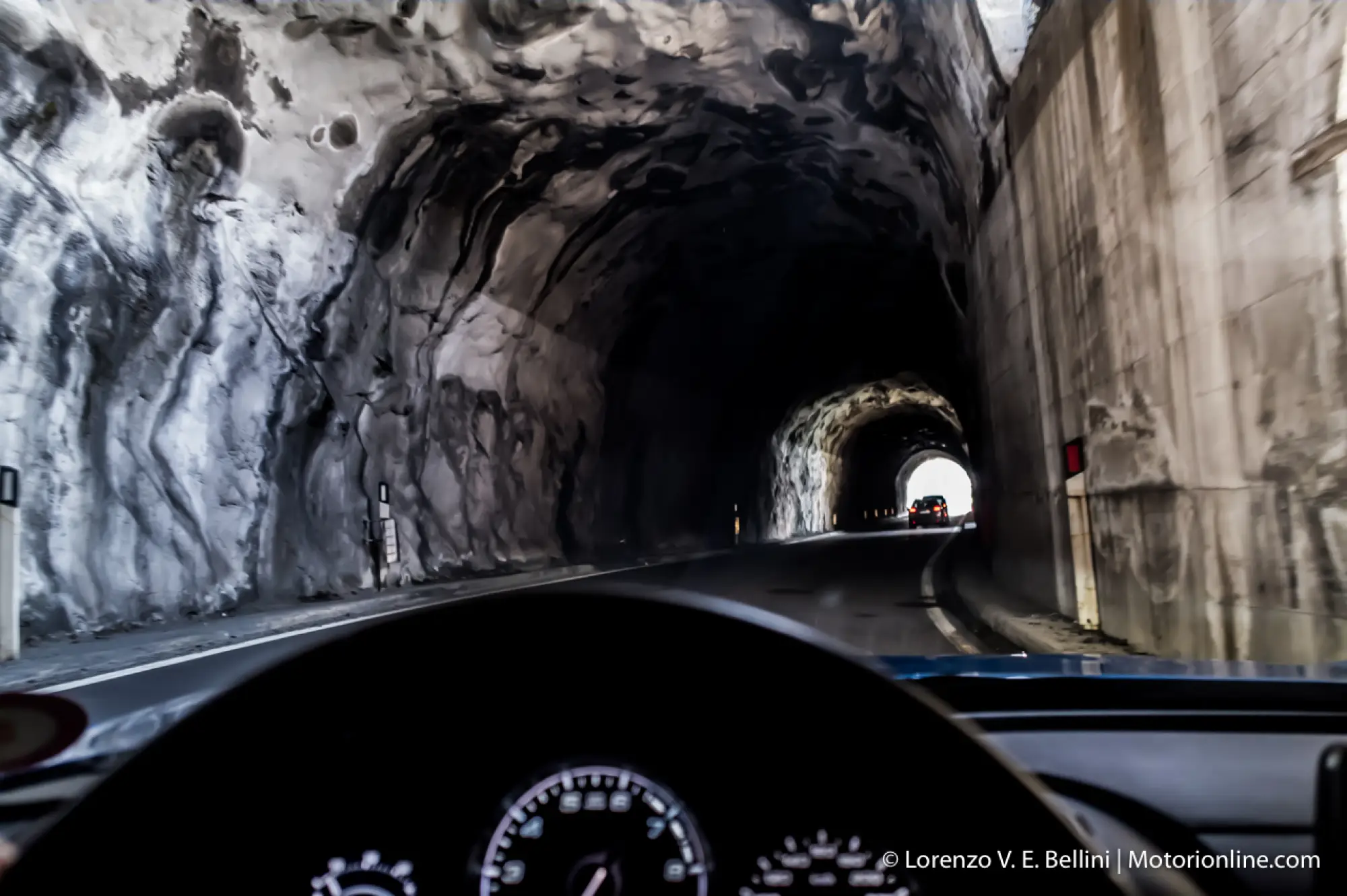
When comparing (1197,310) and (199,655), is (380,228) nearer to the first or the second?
(199,655)

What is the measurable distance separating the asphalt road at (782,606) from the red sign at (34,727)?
313 millimetres

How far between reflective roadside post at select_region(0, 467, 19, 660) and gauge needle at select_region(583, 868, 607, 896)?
353 inches

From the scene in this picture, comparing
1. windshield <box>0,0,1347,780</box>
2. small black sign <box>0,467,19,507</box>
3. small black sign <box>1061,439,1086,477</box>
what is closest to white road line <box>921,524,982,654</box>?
windshield <box>0,0,1347,780</box>

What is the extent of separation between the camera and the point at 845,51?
498 inches

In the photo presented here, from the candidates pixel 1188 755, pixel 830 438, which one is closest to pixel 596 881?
pixel 1188 755

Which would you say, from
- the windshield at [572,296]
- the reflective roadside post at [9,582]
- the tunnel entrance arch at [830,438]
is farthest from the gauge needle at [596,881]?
the tunnel entrance arch at [830,438]

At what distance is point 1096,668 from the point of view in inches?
125

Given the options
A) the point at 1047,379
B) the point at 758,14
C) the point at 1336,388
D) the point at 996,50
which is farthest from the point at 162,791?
the point at 758,14

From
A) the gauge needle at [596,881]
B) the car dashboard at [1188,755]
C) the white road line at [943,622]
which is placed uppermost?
the gauge needle at [596,881]

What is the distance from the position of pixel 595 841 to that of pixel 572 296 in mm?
17704

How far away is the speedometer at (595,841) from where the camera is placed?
157 cm

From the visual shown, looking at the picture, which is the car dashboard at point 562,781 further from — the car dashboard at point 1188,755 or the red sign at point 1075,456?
the red sign at point 1075,456

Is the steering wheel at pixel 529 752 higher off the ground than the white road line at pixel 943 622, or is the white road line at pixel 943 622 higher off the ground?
the steering wheel at pixel 529 752

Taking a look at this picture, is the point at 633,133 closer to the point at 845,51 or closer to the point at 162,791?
the point at 845,51
